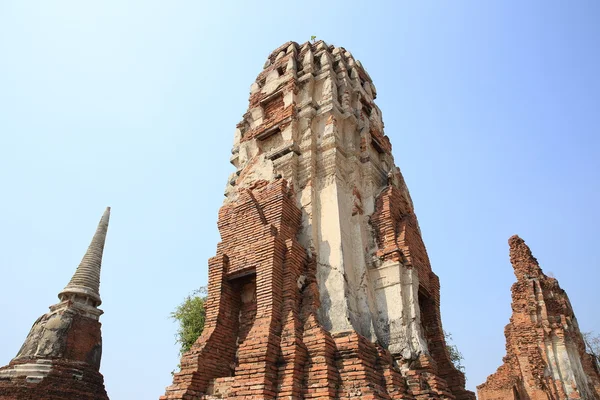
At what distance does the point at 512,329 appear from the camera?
17.7m

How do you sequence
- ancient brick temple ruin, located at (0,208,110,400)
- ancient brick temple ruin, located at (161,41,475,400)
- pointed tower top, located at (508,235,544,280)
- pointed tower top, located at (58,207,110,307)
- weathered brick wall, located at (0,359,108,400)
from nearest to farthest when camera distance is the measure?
1. ancient brick temple ruin, located at (161,41,475,400)
2. weathered brick wall, located at (0,359,108,400)
3. ancient brick temple ruin, located at (0,208,110,400)
4. pointed tower top, located at (58,207,110,307)
5. pointed tower top, located at (508,235,544,280)

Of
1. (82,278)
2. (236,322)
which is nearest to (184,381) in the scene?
(236,322)

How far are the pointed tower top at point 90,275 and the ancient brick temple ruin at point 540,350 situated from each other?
13.2 metres

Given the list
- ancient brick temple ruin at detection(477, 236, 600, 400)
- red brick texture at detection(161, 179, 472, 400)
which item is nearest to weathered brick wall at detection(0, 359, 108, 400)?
red brick texture at detection(161, 179, 472, 400)

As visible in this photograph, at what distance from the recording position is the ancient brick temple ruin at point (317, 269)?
20.2 ft

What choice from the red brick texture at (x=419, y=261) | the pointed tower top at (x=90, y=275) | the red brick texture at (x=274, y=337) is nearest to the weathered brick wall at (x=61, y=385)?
the pointed tower top at (x=90, y=275)

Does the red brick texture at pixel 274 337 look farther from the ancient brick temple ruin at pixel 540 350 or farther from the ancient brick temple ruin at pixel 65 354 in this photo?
the ancient brick temple ruin at pixel 540 350

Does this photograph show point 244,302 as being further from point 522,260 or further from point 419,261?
point 522,260

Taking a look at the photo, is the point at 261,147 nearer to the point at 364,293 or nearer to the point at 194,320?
the point at 364,293

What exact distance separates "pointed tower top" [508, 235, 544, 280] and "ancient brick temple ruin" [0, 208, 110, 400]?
51.9 ft

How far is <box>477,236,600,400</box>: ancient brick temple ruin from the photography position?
15562 mm

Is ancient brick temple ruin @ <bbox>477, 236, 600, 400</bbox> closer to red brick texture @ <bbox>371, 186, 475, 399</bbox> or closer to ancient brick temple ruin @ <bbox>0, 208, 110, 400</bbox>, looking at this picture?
red brick texture @ <bbox>371, 186, 475, 399</bbox>

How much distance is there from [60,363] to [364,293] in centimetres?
770

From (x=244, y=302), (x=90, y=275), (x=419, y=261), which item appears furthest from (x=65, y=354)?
(x=419, y=261)
